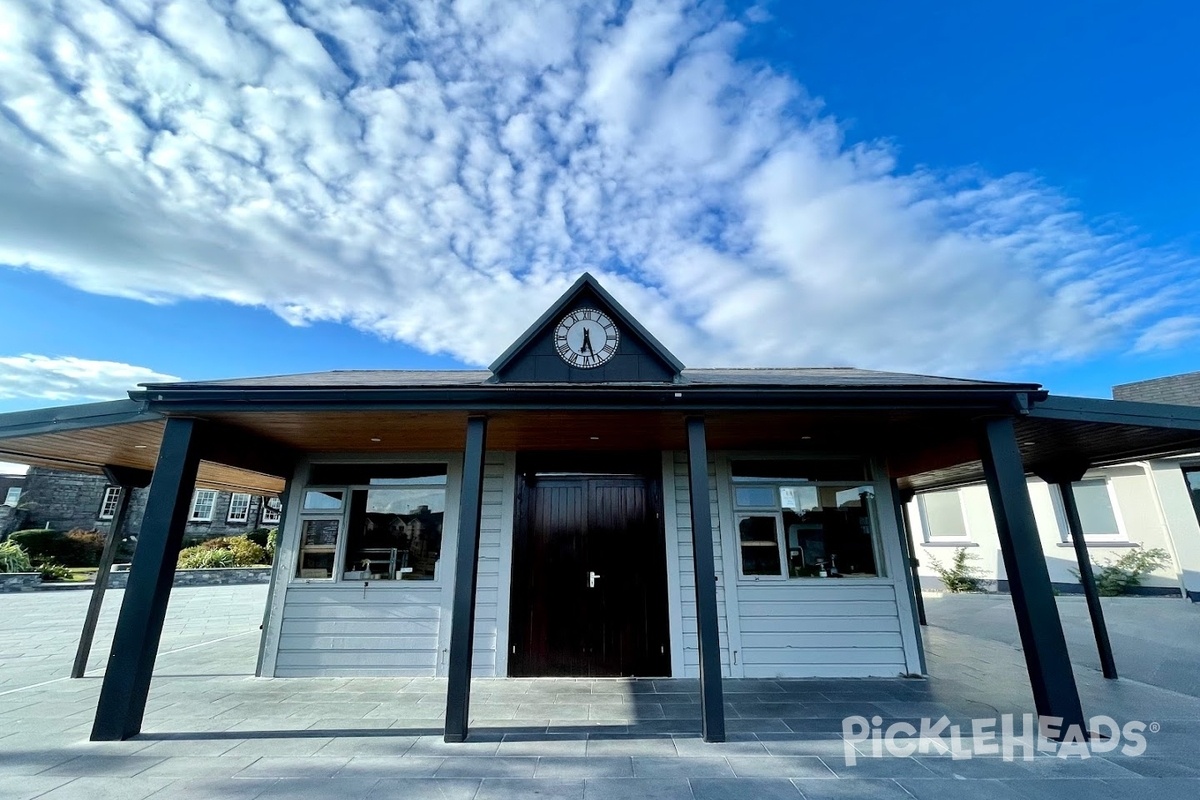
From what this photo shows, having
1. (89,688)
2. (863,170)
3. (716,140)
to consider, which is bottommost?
(89,688)

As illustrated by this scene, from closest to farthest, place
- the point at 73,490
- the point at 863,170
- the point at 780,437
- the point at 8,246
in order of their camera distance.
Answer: the point at 780,437 < the point at 8,246 < the point at 863,170 < the point at 73,490

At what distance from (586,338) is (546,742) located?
363 cm

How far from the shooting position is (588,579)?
558 cm

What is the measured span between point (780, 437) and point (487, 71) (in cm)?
548

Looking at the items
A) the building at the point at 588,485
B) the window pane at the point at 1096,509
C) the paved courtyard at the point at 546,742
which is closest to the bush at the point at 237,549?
the paved courtyard at the point at 546,742

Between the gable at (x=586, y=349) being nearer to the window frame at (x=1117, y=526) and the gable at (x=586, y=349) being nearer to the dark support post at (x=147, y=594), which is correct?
the dark support post at (x=147, y=594)

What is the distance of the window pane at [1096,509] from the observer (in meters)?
11.3

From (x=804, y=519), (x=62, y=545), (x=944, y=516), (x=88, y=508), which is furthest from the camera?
(x=88, y=508)

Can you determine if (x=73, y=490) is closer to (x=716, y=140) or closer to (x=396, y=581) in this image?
(x=396, y=581)

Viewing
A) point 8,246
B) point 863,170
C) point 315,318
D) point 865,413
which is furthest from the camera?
point 315,318

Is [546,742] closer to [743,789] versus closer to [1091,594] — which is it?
[743,789]

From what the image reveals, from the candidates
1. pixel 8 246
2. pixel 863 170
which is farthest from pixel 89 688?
pixel 863 170

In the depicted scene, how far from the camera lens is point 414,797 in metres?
2.70

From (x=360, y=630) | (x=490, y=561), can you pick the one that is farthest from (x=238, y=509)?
(x=490, y=561)
